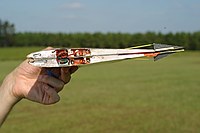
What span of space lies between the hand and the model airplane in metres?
0.25

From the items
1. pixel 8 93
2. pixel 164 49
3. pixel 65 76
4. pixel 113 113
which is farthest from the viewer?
pixel 113 113

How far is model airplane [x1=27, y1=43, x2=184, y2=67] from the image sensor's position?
40.5 inches

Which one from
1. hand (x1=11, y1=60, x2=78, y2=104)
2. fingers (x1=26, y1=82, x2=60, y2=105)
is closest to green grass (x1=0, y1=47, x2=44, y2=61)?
hand (x1=11, y1=60, x2=78, y2=104)

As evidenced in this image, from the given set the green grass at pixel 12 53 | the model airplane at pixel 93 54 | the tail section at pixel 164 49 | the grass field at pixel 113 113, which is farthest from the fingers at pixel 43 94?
the green grass at pixel 12 53

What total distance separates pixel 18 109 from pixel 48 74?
8566mm

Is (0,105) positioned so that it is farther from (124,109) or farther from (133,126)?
(124,109)

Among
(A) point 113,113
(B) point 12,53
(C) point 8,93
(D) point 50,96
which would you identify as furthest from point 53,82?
(B) point 12,53

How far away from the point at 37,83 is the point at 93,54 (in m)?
0.60

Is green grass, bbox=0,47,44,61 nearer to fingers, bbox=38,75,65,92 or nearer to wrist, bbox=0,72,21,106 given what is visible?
wrist, bbox=0,72,21,106

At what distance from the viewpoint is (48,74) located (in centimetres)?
142

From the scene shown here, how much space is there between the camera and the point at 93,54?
3.43 feet

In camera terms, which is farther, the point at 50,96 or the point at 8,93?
the point at 8,93

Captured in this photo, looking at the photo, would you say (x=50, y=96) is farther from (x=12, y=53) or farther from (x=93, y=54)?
(x=12, y=53)

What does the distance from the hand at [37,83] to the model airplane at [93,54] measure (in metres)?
0.25
